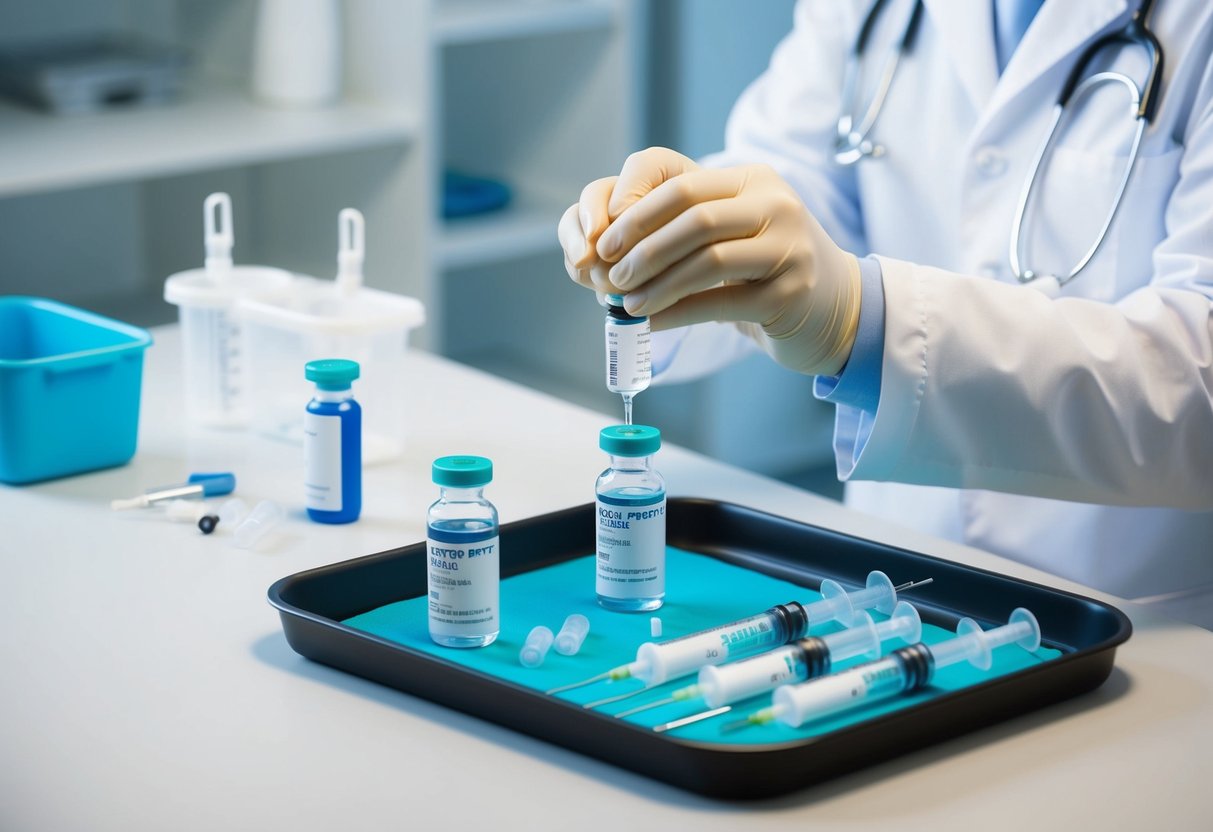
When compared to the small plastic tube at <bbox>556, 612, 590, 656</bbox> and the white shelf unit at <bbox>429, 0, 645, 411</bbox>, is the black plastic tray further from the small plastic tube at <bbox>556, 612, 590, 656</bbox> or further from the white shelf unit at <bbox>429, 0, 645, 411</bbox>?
the white shelf unit at <bbox>429, 0, 645, 411</bbox>

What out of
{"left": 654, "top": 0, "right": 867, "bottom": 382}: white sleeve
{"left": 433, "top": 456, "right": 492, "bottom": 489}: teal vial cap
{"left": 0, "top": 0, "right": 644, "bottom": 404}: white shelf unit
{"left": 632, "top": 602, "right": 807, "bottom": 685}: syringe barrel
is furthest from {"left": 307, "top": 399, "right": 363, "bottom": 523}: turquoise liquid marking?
{"left": 0, "top": 0, "right": 644, "bottom": 404}: white shelf unit

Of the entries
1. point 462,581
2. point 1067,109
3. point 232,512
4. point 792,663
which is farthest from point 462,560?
point 1067,109

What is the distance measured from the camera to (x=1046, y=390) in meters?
1.13

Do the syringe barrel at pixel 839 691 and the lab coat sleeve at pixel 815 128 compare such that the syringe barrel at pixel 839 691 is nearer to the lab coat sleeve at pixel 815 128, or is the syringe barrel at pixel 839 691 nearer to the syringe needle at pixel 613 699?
the syringe needle at pixel 613 699

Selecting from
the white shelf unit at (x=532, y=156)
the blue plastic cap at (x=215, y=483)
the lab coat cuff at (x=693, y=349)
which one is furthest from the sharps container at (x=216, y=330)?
the white shelf unit at (x=532, y=156)

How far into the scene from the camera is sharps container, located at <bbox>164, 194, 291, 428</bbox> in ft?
4.59

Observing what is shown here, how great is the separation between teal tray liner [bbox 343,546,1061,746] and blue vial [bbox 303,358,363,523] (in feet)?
0.53

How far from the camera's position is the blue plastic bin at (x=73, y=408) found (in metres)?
1.25

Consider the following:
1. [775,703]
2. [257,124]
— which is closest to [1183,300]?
[775,703]

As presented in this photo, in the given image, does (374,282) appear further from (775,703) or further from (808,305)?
(775,703)

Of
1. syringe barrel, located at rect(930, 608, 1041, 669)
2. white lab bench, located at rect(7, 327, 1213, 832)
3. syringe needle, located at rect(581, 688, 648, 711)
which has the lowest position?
white lab bench, located at rect(7, 327, 1213, 832)

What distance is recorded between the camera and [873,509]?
60.1 inches

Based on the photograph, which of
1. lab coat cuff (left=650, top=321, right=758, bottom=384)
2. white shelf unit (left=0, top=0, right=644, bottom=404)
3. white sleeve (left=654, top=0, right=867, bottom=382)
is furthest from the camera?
white shelf unit (left=0, top=0, right=644, bottom=404)

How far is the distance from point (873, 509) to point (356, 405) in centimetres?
58
